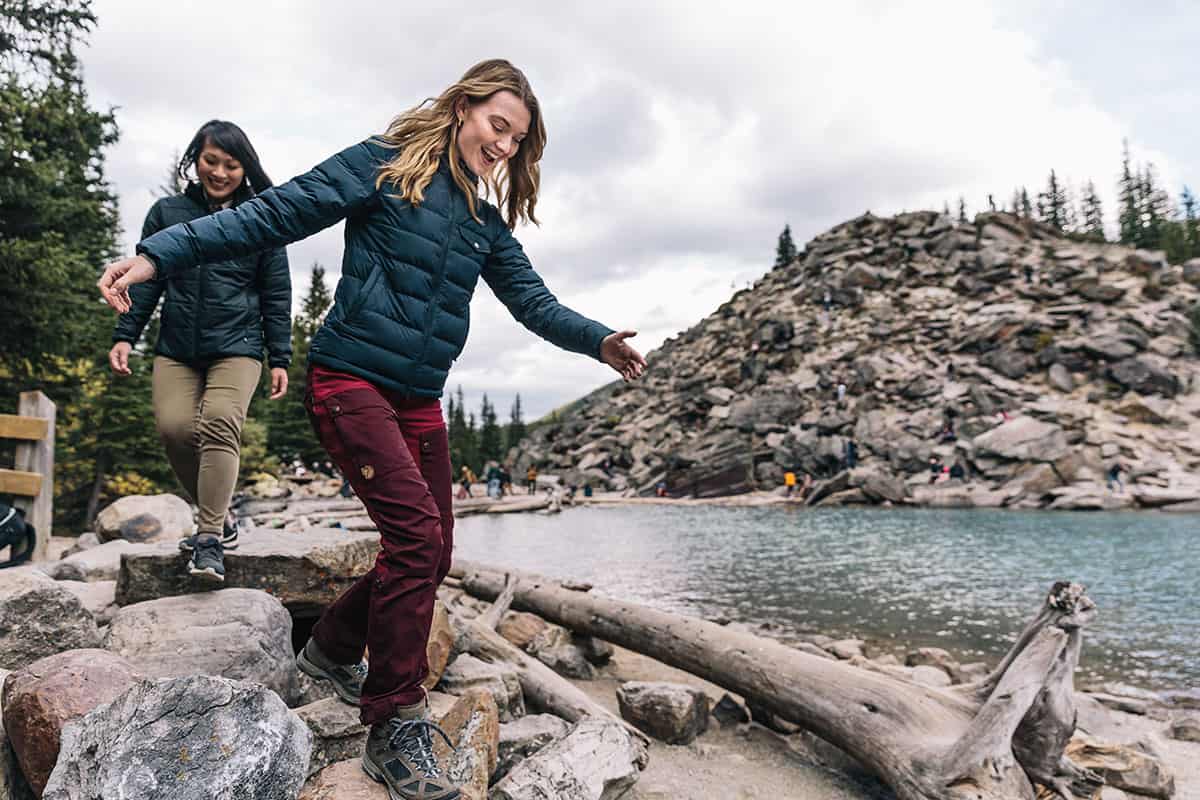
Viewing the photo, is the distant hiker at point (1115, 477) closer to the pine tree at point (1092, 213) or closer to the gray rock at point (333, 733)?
the gray rock at point (333, 733)

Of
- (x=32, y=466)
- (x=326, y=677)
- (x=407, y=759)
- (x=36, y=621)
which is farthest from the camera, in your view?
(x=32, y=466)

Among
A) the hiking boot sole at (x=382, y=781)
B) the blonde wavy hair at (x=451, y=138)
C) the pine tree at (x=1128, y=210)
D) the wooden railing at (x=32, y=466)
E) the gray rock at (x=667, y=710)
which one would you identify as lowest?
the gray rock at (x=667, y=710)

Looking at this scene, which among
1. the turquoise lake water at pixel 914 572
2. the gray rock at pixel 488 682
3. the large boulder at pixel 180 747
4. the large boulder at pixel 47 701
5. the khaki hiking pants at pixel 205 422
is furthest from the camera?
the turquoise lake water at pixel 914 572

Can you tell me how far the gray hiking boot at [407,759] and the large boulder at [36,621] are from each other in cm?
150

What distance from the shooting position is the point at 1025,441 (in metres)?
33.4

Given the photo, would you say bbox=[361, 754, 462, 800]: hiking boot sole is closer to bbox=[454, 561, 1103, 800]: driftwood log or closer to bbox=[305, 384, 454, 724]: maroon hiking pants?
bbox=[305, 384, 454, 724]: maroon hiking pants

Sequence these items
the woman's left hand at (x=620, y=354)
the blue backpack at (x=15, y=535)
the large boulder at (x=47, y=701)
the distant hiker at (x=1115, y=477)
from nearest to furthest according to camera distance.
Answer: the large boulder at (x=47, y=701), the woman's left hand at (x=620, y=354), the blue backpack at (x=15, y=535), the distant hiker at (x=1115, y=477)

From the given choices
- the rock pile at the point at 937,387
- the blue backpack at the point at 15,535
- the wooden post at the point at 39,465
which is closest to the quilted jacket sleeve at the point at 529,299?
the blue backpack at the point at 15,535

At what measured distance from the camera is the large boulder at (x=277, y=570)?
3.43 metres

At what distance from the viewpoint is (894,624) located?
9023mm

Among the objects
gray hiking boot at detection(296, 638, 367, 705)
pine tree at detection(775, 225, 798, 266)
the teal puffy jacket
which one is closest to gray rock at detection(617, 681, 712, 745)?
gray hiking boot at detection(296, 638, 367, 705)

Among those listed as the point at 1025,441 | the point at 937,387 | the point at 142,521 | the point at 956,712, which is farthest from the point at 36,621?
the point at 937,387

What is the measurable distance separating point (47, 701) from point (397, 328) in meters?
1.60

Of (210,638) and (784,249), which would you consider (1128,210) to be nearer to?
(784,249)
